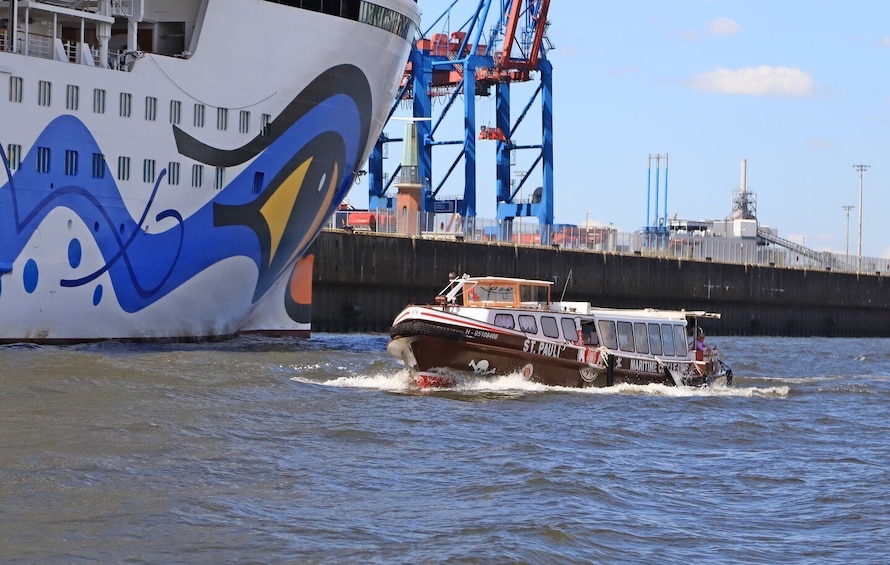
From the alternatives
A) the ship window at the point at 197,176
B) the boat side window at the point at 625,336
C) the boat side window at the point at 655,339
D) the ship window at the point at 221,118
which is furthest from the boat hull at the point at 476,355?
the ship window at the point at 221,118

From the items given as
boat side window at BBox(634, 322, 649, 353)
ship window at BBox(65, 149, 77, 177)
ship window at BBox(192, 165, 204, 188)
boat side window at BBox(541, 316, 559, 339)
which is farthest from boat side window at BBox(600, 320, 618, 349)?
ship window at BBox(65, 149, 77, 177)

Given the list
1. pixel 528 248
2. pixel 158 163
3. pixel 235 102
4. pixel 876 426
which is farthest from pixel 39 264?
pixel 528 248

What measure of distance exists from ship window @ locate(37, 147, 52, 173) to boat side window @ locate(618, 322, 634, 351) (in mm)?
14706

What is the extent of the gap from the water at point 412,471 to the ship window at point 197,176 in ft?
24.3

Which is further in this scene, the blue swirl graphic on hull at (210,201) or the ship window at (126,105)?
the ship window at (126,105)

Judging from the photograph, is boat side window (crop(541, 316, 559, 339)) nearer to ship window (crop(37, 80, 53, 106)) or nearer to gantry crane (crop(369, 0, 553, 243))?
ship window (crop(37, 80, 53, 106))

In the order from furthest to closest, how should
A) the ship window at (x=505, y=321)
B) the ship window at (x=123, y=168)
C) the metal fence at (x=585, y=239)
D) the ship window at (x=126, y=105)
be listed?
the metal fence at (x=585, y=239), the ship window at (x=126, y=105), the ship window at (x=123, y=168), the ship window at (x=505, y=321)

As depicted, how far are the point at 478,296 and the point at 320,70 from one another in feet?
40.2

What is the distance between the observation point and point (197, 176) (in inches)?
1452

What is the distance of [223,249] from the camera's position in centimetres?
3744

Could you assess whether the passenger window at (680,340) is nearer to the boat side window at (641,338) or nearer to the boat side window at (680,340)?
the boat side window at (680,340)

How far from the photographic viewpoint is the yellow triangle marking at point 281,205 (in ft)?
127

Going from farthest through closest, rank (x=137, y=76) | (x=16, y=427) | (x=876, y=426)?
(x=137, y=76), (x=876, y=426), (x=16, y=427)

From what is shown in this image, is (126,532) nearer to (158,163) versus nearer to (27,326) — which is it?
(27,326)
